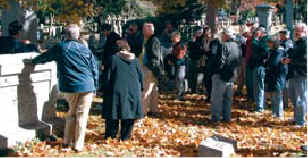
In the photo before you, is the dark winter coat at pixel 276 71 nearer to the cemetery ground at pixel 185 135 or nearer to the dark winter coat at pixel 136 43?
the cemetery ground at pixel 185 135

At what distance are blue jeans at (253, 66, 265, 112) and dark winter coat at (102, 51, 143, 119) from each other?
390 centimetres

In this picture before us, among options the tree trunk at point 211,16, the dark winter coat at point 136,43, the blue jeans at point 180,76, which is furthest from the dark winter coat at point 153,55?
the tree trunk at point 211,16

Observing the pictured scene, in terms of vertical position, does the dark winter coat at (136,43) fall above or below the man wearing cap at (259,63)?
above

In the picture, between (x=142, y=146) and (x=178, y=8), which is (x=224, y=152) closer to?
(x=142, y=146)

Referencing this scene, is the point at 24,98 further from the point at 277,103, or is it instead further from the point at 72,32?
the point at 277,103

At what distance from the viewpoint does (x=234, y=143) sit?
741 cm

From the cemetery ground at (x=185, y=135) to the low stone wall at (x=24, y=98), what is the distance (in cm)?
25

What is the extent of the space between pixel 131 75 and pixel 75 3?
8.62 m

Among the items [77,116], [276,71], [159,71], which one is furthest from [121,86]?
[276,71]

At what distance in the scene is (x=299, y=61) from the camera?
30.2ft

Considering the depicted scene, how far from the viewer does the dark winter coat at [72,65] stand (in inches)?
275

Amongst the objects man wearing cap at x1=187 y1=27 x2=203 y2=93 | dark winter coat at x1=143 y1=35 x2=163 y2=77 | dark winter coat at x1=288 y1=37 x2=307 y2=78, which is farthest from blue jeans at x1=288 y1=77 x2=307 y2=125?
man wearing cap at x1=187 y1=27 x2=203 y2=93

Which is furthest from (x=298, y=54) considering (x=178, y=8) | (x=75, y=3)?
(x=178, y=8)

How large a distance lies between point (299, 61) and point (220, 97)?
1.62m
